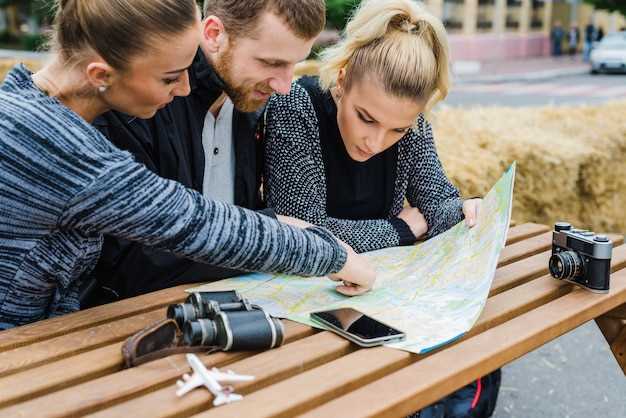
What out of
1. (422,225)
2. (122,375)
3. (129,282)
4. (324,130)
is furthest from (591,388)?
(122,375)

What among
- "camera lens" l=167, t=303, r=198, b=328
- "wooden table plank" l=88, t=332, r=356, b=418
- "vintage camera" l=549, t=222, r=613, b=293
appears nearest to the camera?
"wooden table plank" l=88, t=332, r=356, b=418

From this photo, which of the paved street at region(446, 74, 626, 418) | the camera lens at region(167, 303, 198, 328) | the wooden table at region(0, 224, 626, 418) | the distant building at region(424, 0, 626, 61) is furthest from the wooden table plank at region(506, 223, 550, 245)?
the distant building at region(424, 0, 626, 61)

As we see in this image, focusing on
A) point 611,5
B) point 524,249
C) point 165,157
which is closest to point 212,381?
point 165,157

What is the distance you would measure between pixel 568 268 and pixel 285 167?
889mm

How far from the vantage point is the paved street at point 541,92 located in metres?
16.6

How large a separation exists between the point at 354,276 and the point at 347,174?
719 millimetres

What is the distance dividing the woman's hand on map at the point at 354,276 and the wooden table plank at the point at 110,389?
41cm

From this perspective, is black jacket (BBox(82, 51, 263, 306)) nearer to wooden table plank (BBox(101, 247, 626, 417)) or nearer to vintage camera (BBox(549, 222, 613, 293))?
wooden table plank (BBox(101, 247, 626, 417))

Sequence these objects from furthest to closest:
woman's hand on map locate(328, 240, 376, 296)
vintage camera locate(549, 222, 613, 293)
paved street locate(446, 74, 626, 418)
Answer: paved street locate(446, 74, 626, 418) < vintage camera locate(549, 222, 613, 293) < woman's hand on map locate(328, 240, 376, 296)

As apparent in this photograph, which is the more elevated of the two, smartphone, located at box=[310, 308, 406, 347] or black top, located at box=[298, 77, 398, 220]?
black top, located at box=[298, 77, 398, 220]

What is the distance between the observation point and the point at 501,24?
2827 centimetres

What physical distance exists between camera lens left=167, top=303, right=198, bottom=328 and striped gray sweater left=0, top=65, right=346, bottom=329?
0.11 m

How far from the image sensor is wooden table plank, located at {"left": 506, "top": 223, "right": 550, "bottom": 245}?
2598 millimetres

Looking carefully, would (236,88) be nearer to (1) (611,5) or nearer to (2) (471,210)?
(2) (471,210)
